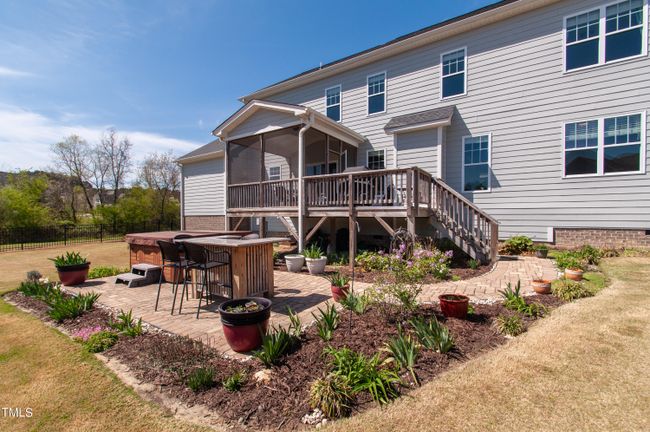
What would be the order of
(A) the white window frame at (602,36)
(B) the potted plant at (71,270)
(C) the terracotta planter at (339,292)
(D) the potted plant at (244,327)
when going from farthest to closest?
1. (A) the white window frame at (602,36)
2. (B) the potted plant at (71,270)
3. (C) the terracotta planter at (339,292)
4. (D) the potted plant at (244,327)

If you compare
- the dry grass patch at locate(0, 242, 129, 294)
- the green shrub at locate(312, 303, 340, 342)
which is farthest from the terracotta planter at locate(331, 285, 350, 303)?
the dry grass patch at locate(0, 242, 129, 294)

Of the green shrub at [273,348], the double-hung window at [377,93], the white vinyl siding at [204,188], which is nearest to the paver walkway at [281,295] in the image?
the green shrub at [273,348]

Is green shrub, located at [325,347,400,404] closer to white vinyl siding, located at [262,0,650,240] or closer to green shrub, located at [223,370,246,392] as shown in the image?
green shrub, located at [223,370,246,392]

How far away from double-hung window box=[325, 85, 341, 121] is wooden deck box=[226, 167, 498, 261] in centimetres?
516

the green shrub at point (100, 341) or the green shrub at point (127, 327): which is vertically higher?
the green shrub at point (127, 327)

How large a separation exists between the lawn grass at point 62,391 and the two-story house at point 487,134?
20.4 feet

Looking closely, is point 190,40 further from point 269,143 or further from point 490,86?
point 490,86

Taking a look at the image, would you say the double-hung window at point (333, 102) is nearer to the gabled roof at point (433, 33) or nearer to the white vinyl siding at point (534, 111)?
the gabled roof at point (433, 33)

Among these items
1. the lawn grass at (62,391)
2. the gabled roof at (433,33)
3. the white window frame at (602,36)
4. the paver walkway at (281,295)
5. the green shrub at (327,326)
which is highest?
the gabled roof at (433,33)

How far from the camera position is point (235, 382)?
9.39 ft

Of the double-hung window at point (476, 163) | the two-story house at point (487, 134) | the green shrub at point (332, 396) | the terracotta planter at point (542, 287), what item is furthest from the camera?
the double-hung window at point (476, 163)

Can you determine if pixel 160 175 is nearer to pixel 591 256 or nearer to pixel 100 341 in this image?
pixel 100 341

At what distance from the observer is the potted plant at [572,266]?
6011mm

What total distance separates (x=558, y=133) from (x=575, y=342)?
8.21 m
